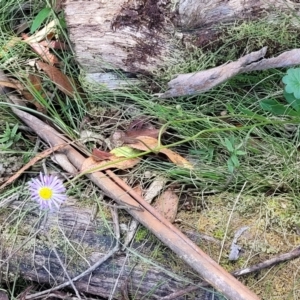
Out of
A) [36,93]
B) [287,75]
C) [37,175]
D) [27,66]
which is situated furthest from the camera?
[27,66]

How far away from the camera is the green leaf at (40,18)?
6.58 ft

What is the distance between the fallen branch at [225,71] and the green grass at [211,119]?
5cm

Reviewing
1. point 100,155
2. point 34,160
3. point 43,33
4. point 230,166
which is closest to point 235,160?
point 230,166

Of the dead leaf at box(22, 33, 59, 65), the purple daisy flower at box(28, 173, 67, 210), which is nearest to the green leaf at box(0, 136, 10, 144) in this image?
the purple daisy flower at box(28, 173, 67, 210)

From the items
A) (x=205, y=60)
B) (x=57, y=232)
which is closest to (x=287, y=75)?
(x=205, y=60)

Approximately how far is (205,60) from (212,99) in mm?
138

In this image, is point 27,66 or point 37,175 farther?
→ point 27,66

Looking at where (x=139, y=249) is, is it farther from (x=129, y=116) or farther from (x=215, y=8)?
(x=215, y=8)

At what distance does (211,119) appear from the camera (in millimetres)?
1745

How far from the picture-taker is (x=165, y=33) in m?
1.75

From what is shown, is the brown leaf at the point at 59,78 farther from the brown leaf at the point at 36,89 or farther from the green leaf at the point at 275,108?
the green leaf at the point at 275,108

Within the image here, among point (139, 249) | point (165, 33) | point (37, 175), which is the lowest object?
point (139, 249)

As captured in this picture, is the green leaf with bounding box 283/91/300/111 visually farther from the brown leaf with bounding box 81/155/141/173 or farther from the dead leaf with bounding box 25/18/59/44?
the dead leaf with bounding box 25/18/59/44

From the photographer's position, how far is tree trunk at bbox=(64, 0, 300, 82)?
1.72 meters
